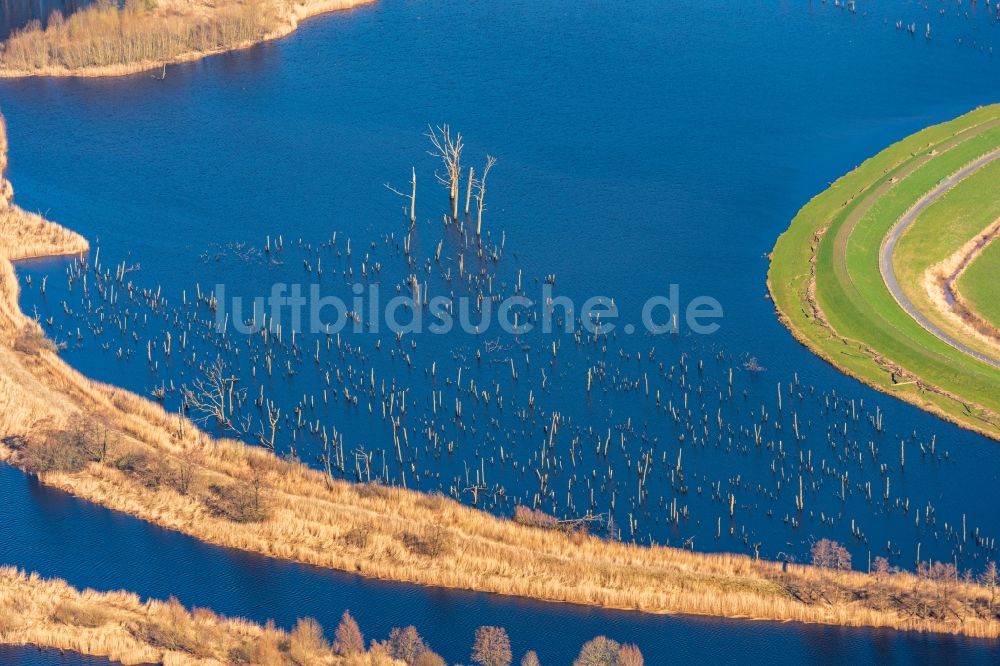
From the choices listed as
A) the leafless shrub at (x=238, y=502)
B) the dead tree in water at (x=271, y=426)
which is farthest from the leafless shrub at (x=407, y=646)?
the dead tree in water at (x=271, y=426)

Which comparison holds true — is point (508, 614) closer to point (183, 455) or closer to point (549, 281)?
point (183, 455)

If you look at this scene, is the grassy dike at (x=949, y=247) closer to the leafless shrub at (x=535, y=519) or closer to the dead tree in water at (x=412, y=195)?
the leafless shrub at (x=535, y=519)

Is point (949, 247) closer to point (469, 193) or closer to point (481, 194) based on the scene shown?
point (481, 194)

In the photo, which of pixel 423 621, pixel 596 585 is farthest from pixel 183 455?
pixel 596 585

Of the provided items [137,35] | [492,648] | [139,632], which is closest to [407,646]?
[492,648]

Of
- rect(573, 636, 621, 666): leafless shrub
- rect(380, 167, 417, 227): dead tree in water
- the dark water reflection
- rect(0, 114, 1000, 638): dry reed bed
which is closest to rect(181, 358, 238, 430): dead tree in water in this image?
rect(0, 114, 1000, 638): dry reed bed

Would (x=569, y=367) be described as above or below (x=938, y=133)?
below
